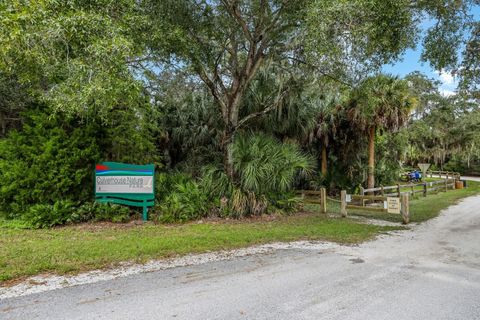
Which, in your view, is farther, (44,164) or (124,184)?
Result: (124,184)

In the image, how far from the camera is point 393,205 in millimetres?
9523

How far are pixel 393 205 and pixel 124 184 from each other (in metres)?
7.80

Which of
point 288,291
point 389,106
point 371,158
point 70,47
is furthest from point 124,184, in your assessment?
point 371,158

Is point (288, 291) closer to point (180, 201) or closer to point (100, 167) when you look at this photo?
point (180, 201)

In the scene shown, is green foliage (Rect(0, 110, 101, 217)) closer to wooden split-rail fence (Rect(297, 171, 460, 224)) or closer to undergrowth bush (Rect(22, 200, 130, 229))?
undergrowth bush (Rect(22, 200, 130, 229))

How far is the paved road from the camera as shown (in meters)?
3.56

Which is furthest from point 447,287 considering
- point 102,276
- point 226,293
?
point 102,276

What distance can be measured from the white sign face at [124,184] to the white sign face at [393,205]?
274 inches

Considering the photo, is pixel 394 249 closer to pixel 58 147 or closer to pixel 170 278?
pixel 170 278

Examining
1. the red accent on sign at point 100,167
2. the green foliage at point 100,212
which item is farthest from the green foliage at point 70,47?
the green foliage at point 100,212

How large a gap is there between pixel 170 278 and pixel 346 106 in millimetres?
13136

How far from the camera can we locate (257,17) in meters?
9.74

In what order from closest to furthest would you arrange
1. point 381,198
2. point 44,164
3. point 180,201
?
1. point 44,164
2. point 180,201
3. point 381,198

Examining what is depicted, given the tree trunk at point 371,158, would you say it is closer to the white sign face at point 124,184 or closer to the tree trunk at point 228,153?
the tree trunk at point 228,153
